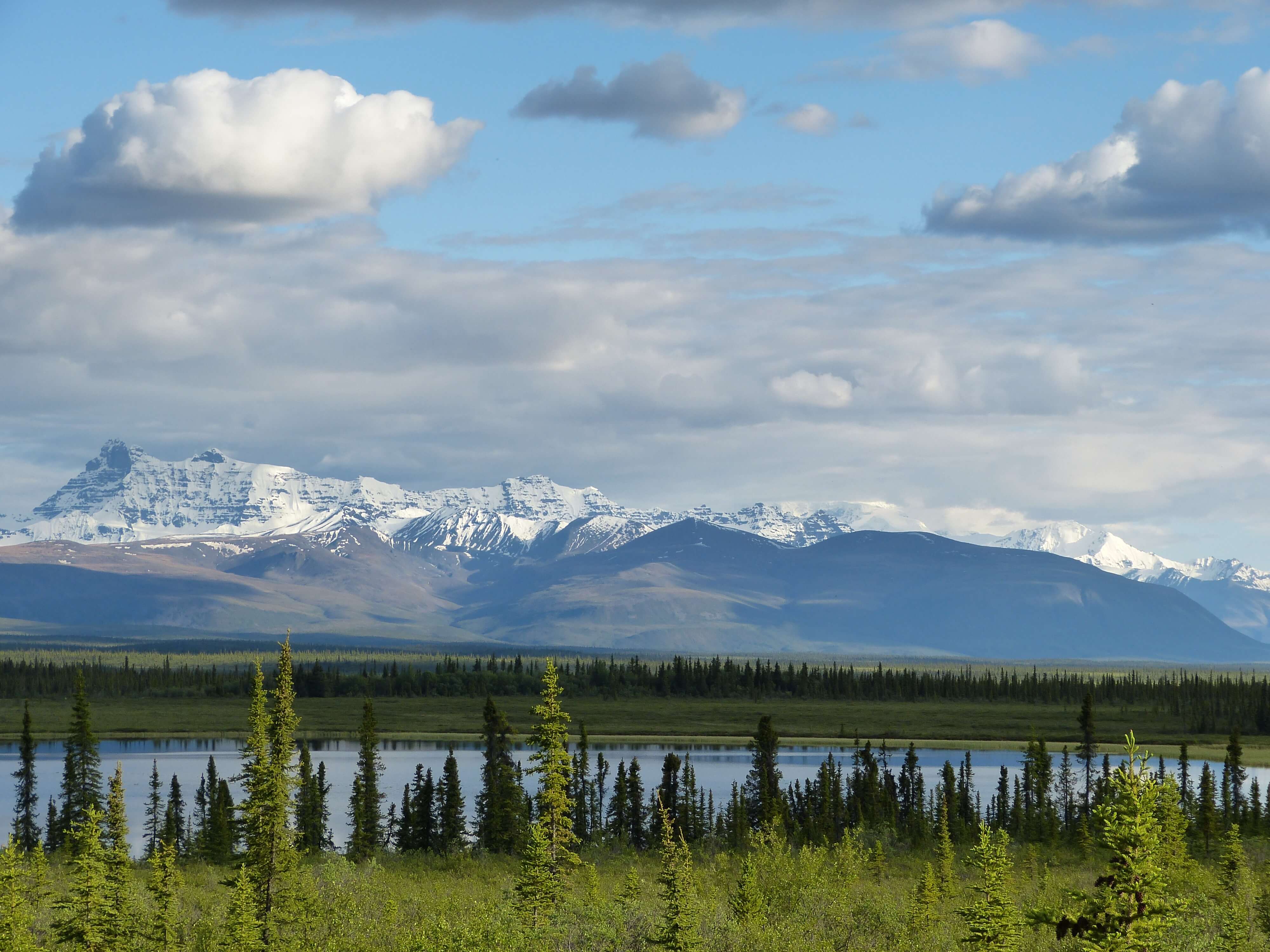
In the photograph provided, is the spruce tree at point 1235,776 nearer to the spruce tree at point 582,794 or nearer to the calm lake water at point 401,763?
the calm lake water at point 401,763

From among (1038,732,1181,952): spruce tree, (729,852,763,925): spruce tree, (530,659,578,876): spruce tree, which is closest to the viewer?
(1038,732,1181,952): spruce tree

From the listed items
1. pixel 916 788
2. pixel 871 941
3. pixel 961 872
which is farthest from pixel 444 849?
pixel 871 941

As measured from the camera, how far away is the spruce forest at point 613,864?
35.2 m

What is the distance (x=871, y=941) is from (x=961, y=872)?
25830 millimetres

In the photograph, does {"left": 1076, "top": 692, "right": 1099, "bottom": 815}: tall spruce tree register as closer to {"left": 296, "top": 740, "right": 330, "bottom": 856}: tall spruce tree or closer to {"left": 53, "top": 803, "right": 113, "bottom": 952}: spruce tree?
{"left": 296, "top": 740, "right": 330, "bottom": 856}: tall spruce tree

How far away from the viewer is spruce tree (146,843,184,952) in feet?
132

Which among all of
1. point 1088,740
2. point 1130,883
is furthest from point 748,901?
point 1088,740

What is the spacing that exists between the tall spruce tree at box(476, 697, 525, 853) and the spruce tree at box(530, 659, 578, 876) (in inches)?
1377

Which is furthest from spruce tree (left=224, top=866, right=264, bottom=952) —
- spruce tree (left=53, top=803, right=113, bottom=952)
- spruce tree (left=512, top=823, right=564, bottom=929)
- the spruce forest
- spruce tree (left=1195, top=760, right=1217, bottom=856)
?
spruce tree (left=1195, top=760, right=1217, bottom=856)

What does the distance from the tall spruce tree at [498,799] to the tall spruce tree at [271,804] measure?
127 feet

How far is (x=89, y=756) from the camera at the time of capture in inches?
3620

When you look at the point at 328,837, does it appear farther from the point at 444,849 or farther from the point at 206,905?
the point at 206,905

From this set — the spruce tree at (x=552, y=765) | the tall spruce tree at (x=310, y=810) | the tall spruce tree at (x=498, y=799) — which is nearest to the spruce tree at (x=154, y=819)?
the tall spruce tree at (x=310, y=810)

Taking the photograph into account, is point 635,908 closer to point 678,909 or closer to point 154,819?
point 678,909
